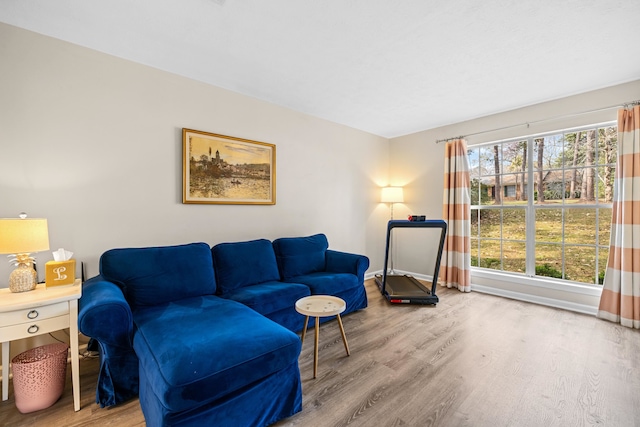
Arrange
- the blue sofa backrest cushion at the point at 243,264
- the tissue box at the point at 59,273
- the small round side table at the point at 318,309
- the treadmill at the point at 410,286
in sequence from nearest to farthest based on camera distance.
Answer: the tissue box at the point at 59,273 < the small round side table at the point at 318,309 < the blue sofa backrest cushion at the point at 243,264 < the treadmill at the point at 410,286

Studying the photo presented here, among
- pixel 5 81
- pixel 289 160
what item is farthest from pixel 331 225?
pixel 5 81

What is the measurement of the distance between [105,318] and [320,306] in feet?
4.50

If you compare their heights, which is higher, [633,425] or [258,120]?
[258,120]

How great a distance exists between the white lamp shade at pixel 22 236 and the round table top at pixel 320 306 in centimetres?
174

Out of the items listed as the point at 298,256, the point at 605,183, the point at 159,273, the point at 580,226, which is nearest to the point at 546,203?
the point at 580,226

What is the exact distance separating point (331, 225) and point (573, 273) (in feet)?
10.3

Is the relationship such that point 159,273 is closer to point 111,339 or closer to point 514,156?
point 111,339

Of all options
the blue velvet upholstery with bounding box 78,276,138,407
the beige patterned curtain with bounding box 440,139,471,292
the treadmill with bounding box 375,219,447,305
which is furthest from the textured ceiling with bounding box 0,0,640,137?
the blue velvet upholstery with bounding box 78,276,138,407

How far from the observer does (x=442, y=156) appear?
4250 millimetres

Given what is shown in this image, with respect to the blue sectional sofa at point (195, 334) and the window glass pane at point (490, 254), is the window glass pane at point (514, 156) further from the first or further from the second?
the blue sectional sofa at point (195, 334)

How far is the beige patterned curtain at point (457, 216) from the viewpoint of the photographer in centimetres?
387

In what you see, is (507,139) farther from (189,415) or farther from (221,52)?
(189,415)

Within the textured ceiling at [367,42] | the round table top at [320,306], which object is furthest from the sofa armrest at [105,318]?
the textured ceiling at [367,42]

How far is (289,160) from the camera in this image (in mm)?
3525
